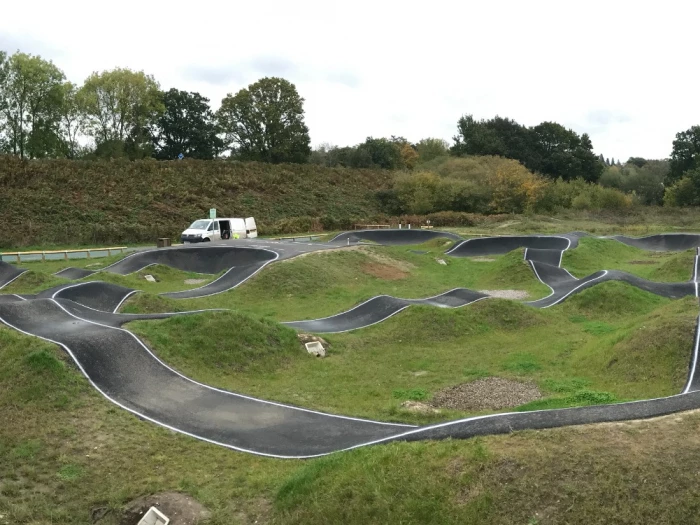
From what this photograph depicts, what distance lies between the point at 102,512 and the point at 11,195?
1753 inches

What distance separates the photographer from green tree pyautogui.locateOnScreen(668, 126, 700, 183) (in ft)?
231

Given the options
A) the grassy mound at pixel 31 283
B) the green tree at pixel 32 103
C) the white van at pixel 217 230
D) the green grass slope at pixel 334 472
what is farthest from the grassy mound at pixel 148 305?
the green tree at pixel 32 103

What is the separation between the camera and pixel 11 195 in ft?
148

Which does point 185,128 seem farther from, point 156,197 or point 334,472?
point 334,472

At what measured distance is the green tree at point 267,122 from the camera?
68875 millimetres

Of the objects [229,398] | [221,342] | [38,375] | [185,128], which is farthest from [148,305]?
[185,128]

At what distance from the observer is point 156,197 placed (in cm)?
5200

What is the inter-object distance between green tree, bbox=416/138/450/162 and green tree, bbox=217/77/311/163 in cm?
2064

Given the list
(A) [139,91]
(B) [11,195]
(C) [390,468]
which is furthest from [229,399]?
(A) [139,91]

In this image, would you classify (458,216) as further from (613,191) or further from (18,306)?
(18,306)

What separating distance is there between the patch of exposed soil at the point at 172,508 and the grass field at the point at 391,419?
13 cm

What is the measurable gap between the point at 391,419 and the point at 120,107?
57702 millimetres

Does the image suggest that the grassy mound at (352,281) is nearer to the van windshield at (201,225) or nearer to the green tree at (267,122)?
the van windshield at (201,225)

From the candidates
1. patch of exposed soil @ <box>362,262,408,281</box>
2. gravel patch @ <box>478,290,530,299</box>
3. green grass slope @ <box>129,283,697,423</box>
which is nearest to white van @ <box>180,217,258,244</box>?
patch of exposed soil @ <box>362,262,408,281</box>
